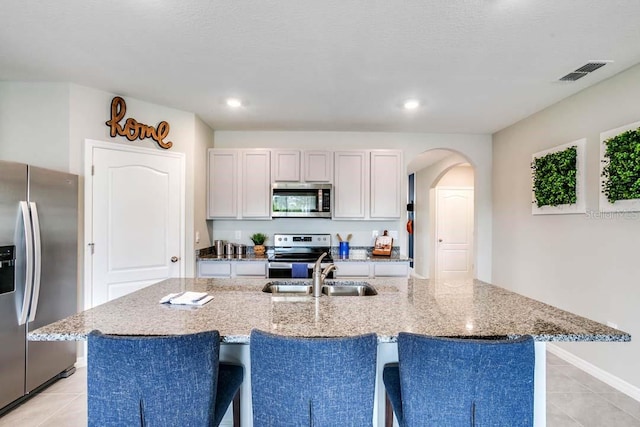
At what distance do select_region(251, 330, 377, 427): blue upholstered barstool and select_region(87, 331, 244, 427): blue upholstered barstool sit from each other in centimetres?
19

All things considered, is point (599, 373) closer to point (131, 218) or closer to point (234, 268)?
point (234, 268)

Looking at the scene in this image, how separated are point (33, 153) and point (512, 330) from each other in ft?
12.4

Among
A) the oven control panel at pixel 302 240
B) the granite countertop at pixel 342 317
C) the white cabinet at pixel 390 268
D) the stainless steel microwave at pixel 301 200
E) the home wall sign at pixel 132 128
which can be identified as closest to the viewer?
the granite countertop at pixel 342 317

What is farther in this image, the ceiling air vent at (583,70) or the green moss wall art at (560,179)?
the green moss wall art at (560,179)

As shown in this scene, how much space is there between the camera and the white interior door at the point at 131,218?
3.11 metres

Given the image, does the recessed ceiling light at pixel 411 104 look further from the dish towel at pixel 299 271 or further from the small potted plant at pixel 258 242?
the small potted plant at pixel 258 242

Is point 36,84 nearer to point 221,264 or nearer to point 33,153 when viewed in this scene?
point 33,153

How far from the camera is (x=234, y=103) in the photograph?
3.44 m

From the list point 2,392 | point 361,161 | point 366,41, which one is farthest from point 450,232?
point 2,392

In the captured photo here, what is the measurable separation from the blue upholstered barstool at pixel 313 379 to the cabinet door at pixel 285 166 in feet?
10.4

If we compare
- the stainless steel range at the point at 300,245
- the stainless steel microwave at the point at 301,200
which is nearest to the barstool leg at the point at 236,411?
the stainless steel range at the point at 300,245

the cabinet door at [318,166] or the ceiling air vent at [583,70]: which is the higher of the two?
the ceiling air vent at [583,70]

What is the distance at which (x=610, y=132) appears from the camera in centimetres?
272

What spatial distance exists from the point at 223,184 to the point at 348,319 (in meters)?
3.16
